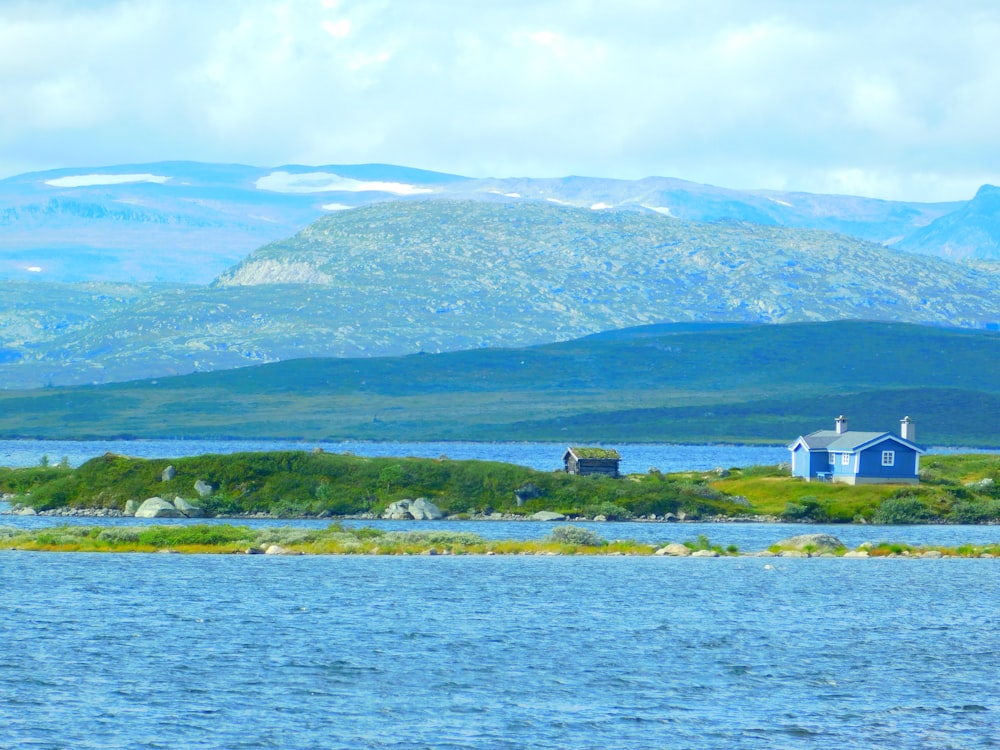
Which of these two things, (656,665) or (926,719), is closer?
(926,719)

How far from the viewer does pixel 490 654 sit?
52438 mm

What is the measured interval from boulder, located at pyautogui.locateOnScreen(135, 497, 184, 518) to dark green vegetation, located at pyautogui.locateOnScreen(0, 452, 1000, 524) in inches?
88.9

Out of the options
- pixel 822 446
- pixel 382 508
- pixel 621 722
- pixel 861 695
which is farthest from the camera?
pixel 822 446

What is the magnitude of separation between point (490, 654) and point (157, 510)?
194 ft

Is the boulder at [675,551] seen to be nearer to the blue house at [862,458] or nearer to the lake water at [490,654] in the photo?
the lake water at [490,654]

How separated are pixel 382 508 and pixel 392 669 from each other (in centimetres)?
6142

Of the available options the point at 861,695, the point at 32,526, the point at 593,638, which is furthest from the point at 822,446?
the point at 861,695

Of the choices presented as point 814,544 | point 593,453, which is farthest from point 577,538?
point 593,453

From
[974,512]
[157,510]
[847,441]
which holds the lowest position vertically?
[157,510]

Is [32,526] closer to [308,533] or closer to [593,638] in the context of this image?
[308,533]

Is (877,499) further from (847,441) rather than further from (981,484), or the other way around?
(981,484)

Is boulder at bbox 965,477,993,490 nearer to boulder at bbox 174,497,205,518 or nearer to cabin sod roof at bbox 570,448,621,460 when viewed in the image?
cabin sod roof at bbox 570,448,621,460

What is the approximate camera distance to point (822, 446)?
398 feet

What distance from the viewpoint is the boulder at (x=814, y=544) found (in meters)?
85.3
